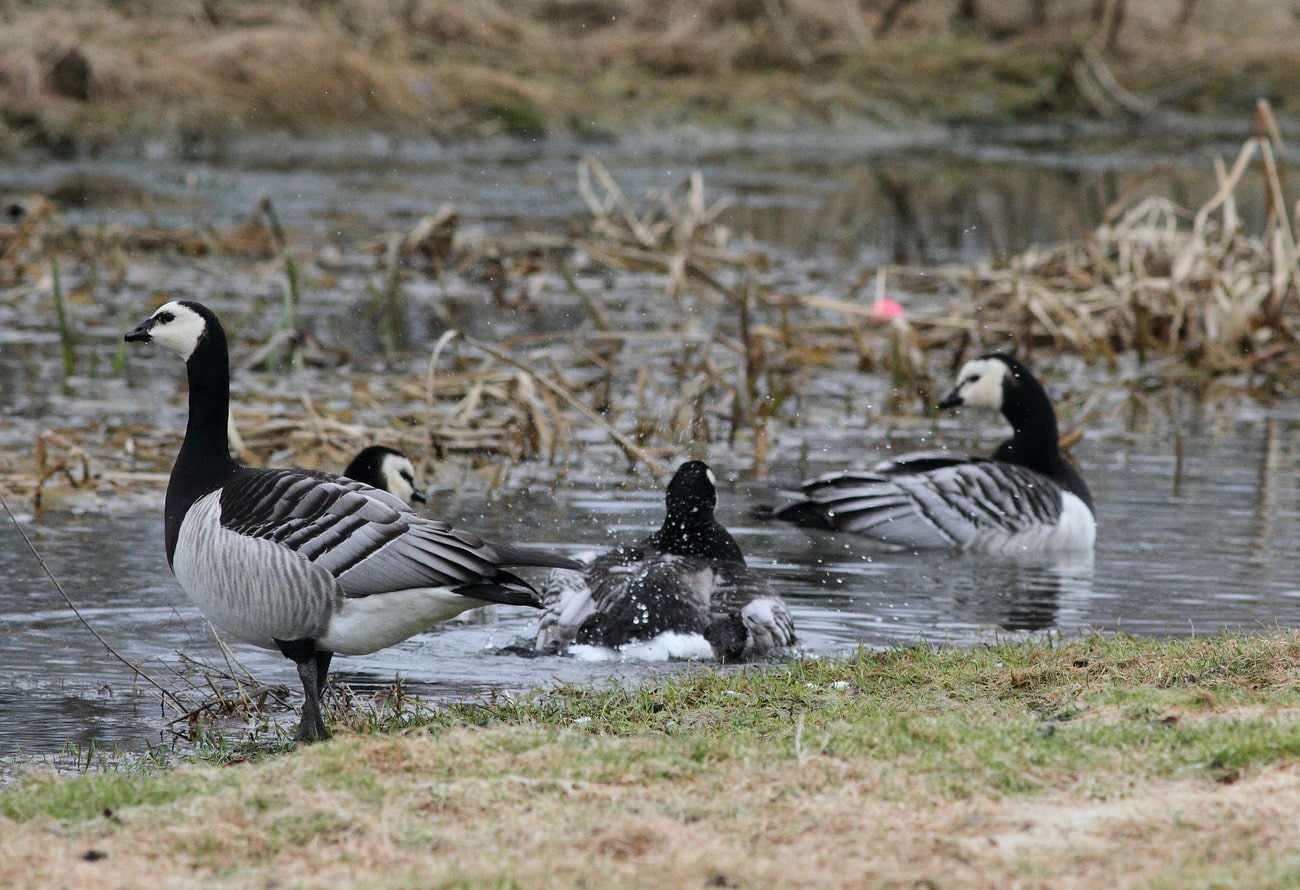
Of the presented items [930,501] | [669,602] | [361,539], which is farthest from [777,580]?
[361,539]

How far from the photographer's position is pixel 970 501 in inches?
434

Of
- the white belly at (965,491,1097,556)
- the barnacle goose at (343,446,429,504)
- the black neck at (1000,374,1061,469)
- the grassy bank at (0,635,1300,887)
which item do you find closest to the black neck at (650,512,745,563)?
the barnacle goose at (343,446,429,504)

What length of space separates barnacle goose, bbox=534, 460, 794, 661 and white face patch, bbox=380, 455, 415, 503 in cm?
126

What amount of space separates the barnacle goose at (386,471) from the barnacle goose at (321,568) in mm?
2699

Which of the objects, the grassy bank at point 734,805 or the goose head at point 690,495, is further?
the goose head at point 690,495

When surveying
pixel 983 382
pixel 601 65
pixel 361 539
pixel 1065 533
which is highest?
pixel 601 65

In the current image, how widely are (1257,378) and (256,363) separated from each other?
937cm

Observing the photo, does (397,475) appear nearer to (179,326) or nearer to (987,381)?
(179,326)

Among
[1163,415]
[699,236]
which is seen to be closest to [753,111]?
[699,236]

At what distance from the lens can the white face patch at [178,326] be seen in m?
7.36

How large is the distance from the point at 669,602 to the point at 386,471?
7.61ft

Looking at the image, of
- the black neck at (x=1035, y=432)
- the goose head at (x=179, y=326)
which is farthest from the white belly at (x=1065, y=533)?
the goose head at (x=179, y=326)

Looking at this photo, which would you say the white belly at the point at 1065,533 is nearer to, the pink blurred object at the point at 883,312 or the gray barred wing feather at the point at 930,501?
the gray barred wing feather at the point at 930,501

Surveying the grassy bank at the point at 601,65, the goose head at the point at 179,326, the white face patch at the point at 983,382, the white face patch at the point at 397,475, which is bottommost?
the white face patch at the point at 397,475
